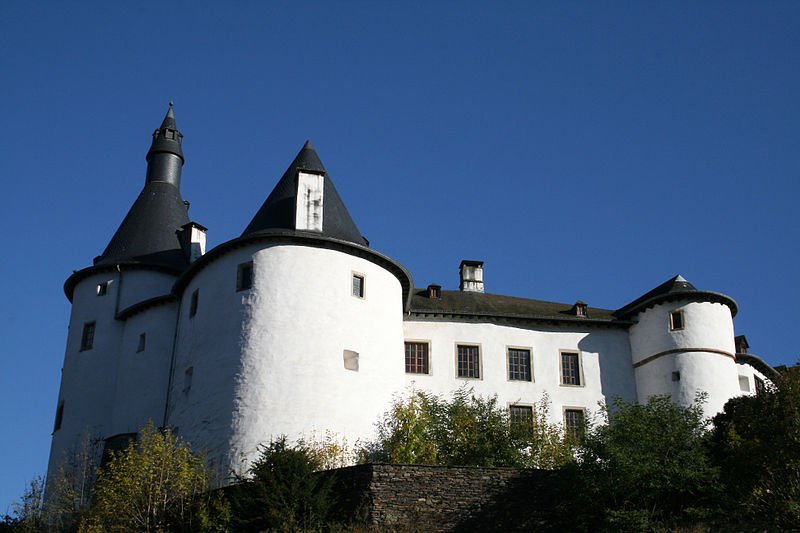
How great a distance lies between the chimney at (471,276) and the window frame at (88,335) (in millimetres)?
15392

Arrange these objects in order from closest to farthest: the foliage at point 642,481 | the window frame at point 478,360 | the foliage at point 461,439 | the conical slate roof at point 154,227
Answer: the foliage at point 642,481, the foliage at point 461,439, the window frame at point 478,360, the conical slate roof at point 154,227

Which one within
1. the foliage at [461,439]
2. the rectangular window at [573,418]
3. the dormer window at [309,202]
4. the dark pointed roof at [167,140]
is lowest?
the foliage at [461,439]

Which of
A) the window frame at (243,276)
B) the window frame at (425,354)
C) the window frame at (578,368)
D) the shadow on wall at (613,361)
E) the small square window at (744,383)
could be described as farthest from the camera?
the small square window at (744,383)

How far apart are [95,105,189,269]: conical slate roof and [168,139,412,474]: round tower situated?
512 cm

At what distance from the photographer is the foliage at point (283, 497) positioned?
84.1ft

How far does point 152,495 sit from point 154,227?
58.5 ft

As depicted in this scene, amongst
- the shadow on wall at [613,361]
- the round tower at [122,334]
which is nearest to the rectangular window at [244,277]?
the round tower at [122,334]

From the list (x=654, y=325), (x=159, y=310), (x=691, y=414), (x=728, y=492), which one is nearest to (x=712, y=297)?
(x=654, y=325)

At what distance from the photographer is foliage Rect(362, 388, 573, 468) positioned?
31.8 m

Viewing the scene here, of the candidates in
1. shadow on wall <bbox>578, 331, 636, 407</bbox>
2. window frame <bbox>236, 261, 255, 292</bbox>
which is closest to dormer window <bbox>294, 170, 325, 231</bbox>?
window frame <bbox>236, 261, 255, 292</bbox>

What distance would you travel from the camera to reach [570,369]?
4062cm

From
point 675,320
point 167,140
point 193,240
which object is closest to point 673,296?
point 675,320

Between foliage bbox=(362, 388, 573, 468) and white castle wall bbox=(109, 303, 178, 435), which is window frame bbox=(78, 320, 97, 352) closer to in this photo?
white castle wall bbox=(109, 303, 178, 435)

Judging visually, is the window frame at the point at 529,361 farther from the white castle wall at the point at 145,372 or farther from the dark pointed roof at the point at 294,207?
the white castle wall at the point at 145,372
